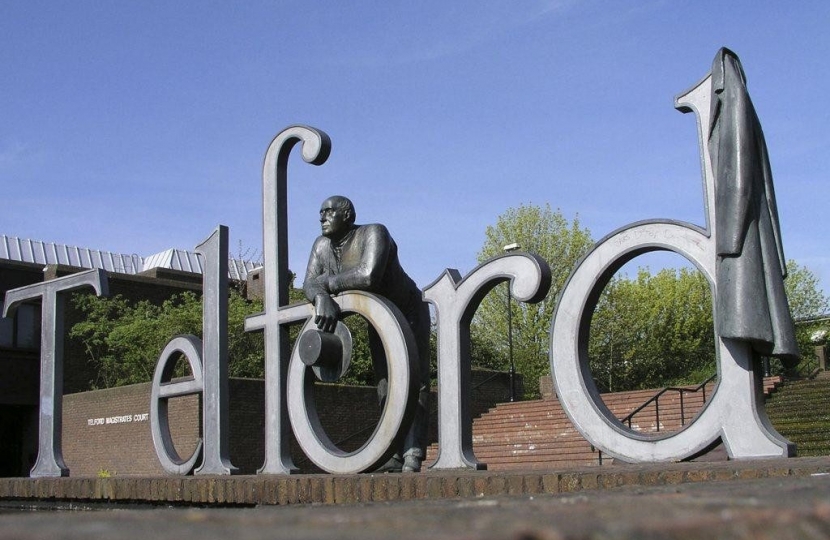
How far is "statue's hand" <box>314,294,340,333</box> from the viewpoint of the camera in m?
8.95

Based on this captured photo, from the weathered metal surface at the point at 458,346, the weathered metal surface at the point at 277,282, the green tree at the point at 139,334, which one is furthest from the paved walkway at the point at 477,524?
the green tree at the point at 139,334

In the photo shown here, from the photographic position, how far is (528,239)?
4297 centimetres

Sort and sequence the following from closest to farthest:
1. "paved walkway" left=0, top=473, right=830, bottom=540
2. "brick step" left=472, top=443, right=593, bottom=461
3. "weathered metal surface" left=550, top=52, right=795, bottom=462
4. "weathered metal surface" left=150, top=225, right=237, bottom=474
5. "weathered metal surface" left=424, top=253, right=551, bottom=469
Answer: "paved walkway" left=0, top=473, right=830, bottom=540
"weathered metal surface" left=550, top=52, right=795, bottom=462
"weathered metal surface" left=424, top=253, right=551, bottom=469
"weathered metal surface" left=150, top=225, right=237, bottom=474
"brick step" left=472, top=443, right=593, bottom=461

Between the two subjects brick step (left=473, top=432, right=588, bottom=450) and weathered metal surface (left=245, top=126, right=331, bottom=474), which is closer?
weathered metal surface (left=245, top=126, right=331, bottom=474)

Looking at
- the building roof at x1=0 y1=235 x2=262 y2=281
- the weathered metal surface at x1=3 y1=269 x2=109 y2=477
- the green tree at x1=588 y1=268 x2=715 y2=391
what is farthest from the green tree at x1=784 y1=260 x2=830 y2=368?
the weathered metal surface at x1=3 y1=269 x2=109 y2=477

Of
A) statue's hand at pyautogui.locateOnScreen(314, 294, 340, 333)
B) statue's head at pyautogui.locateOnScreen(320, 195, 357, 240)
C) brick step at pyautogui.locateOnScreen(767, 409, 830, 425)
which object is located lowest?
brick step at pyautogui.locateOnScreen(767, 409, 830, 425)

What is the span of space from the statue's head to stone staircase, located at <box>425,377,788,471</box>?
12.2 m

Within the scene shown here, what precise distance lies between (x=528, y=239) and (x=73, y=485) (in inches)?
1348

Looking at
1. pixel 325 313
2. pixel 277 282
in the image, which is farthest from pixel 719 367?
pixel 277 282

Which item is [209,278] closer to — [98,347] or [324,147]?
[324,147]

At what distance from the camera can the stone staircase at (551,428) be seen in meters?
21.9

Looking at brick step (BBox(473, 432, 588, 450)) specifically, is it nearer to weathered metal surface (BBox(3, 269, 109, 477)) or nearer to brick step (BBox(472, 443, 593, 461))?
brick step (BBox(472, 443, 593, 461))

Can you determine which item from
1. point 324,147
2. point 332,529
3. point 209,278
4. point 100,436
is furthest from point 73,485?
point 100,436

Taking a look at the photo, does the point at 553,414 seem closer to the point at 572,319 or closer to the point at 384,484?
the point at 572,319
